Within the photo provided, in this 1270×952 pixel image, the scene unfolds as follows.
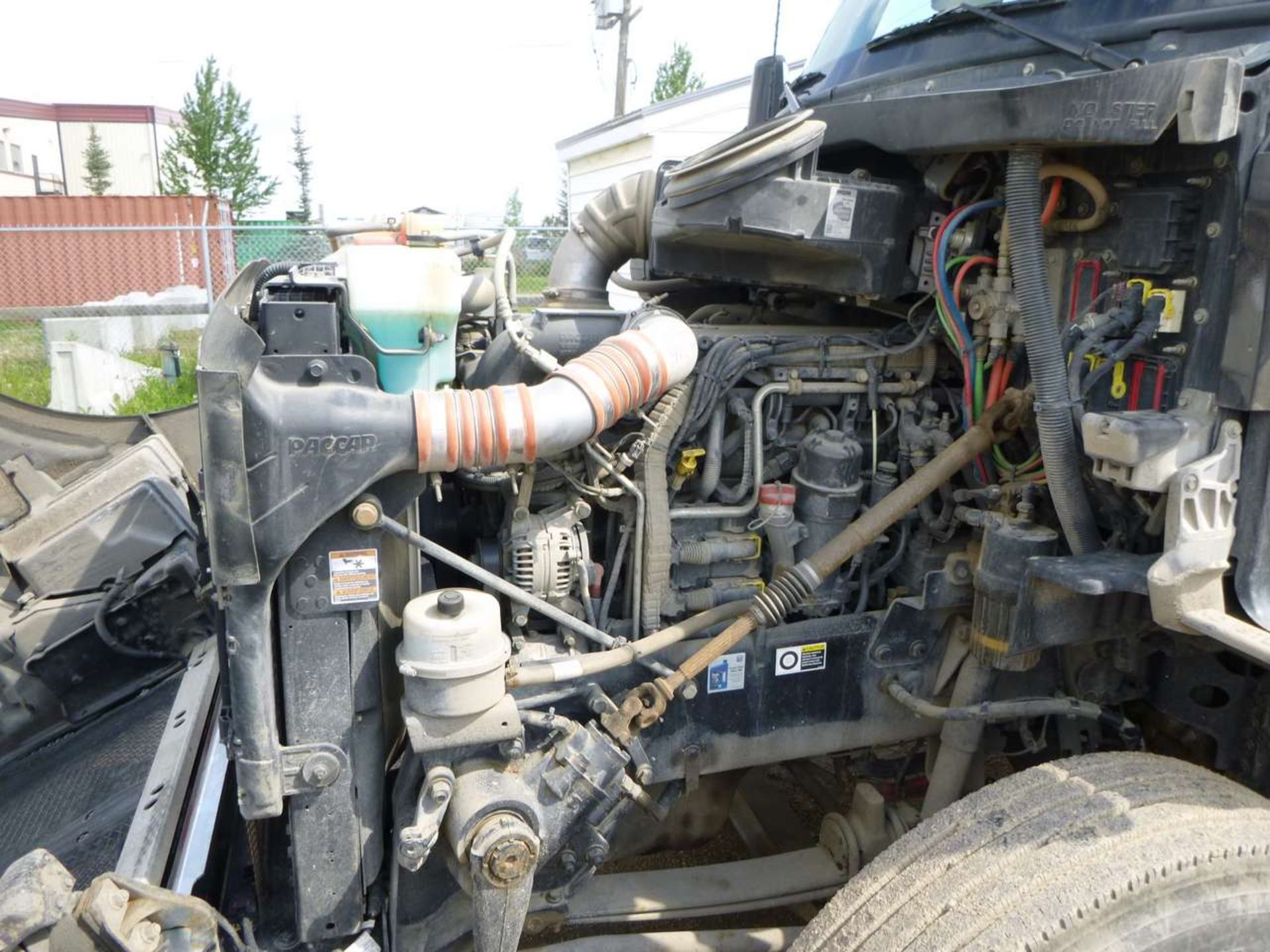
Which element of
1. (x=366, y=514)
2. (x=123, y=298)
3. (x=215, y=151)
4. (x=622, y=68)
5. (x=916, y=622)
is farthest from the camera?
(x=215, y=151)

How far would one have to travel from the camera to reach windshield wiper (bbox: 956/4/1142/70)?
2.10 meters

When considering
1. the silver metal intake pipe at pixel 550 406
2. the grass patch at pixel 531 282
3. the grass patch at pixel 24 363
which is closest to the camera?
the silver metal intake pipe at pixel 550 406

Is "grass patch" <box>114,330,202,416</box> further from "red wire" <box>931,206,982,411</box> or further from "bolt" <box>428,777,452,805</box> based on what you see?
"red wire" <box>931,206,982,411</box>

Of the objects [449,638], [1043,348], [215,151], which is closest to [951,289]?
[1043,348]

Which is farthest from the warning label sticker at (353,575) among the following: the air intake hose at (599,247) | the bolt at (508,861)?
the air intake hose at (599,247)

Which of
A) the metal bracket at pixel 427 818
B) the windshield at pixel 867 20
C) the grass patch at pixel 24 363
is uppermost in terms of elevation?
the windshield at pixel 867 20

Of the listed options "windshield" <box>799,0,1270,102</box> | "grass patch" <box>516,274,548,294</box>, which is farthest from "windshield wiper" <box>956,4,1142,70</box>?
"grass patch" <box>516,274,548,294</box>

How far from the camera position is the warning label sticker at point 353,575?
1.98 meters

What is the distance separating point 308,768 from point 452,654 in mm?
372

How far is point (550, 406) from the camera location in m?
1.96

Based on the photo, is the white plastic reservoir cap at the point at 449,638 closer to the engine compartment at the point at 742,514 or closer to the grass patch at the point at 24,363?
the engine compartment at the point at 742,514

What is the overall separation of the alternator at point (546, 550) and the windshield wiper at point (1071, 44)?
1.40 meters

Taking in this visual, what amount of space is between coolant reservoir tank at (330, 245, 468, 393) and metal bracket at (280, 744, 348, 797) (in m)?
0.72

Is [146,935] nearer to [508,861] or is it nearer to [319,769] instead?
[319,769]
